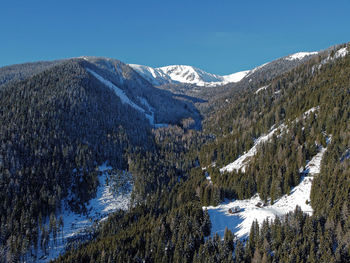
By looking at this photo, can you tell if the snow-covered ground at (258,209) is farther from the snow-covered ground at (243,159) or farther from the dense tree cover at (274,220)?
the snow-covered ground at (243,159)

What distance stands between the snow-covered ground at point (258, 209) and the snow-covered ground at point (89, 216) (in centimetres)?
6110

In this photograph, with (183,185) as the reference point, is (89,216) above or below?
below

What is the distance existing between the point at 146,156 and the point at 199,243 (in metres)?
123

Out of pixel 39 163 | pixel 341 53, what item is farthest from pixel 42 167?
pixel 341 53

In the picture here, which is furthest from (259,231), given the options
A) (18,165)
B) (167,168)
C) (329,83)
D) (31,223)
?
(18,165)

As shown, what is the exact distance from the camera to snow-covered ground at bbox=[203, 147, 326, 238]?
73250 mm

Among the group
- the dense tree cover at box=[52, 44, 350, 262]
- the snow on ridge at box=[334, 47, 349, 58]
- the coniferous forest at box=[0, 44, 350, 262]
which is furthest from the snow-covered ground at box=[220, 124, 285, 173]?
the snow on ridge at box=[334, 47, 349, 58]

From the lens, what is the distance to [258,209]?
78.4 meters

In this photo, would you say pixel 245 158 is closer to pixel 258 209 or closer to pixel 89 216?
pixel 258 209

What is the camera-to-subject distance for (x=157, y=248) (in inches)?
2773

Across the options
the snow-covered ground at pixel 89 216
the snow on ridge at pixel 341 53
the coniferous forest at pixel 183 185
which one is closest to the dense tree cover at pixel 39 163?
the coniferous forest at pixel 183 185

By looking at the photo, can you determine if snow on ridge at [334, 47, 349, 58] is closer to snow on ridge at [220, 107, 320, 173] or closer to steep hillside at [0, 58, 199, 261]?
snow on ridge at [220, 107, 320, 173]

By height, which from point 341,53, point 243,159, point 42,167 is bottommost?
point 243,159

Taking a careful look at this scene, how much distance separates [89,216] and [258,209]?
88237 mm
